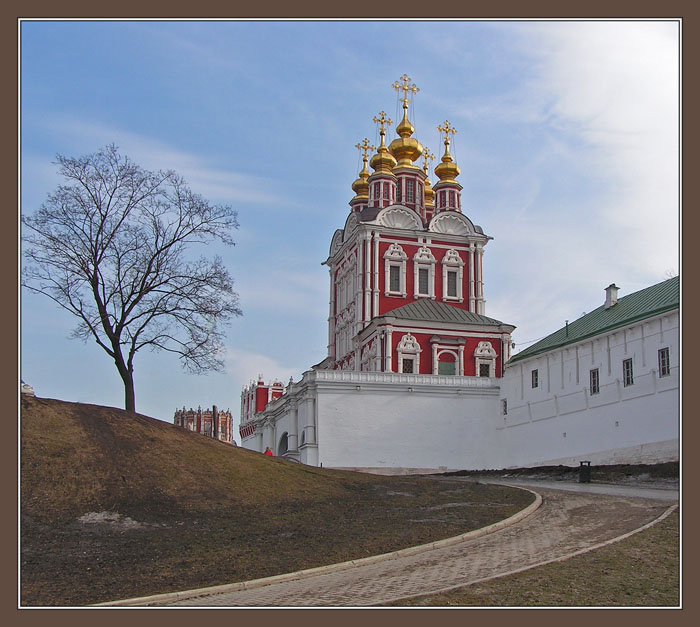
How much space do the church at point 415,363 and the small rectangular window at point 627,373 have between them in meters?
0.81

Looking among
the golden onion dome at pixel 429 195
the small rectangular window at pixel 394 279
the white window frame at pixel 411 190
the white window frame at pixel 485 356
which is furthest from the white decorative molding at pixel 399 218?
the golden onion dome at pixel 429 195

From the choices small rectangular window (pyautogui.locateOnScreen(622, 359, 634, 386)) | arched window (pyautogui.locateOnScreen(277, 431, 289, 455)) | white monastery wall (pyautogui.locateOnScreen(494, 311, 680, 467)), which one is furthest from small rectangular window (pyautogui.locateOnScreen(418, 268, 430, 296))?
small rectangular window (pyautogui.locateOnScreen(622, 359, 634, 386))

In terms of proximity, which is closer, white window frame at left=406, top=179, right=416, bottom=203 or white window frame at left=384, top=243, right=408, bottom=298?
white window frame at left=384, top=243, right=408, bottom=298

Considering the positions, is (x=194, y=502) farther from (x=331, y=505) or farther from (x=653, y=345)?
(x=653, y=345)

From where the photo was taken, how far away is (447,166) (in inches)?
2355

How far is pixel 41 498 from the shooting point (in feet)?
59.6

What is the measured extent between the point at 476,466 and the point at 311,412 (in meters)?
8.23

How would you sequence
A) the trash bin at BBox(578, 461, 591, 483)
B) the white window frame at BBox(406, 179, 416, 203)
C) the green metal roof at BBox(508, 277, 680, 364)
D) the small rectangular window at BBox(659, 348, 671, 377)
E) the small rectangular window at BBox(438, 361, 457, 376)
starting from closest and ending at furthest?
the trash bin at BBox(578, 461, 591, 483) → the small rectangular window at BBox(659, 348, 671, 377) → the green metal roof at BBox(508, 277, 680, 364) → the small rectangular window at BBox(438, 361, 457, 376) → the white window frame at BBox(406, 179, 416, 203)

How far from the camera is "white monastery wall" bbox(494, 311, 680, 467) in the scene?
107ft

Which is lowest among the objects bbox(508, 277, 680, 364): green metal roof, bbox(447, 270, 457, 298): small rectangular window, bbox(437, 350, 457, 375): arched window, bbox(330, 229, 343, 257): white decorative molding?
bbox(437, 350, 457, 375): arched window

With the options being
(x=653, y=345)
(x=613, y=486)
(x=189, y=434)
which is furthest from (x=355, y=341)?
(x=189, y=434)

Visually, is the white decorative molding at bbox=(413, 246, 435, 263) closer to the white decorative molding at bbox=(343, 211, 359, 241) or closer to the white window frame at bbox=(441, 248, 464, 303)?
the white window frame at bbox=(441, 248, 464, 303)

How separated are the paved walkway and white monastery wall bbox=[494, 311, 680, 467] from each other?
1036 cm

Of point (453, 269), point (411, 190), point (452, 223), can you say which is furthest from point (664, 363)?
point (411, 190)
